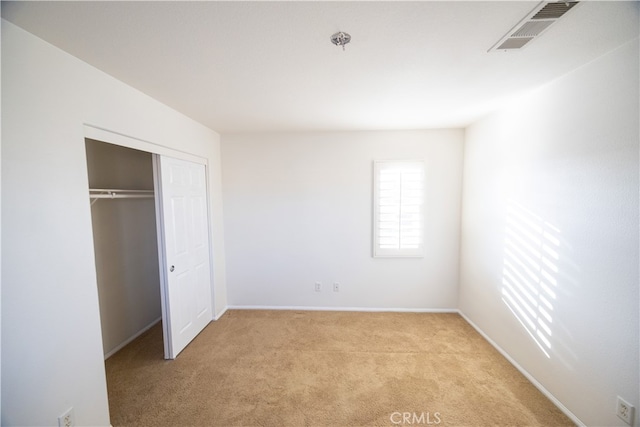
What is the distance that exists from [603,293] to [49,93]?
3486 millimetres

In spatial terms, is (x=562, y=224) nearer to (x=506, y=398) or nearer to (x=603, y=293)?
(x=603, y=293)

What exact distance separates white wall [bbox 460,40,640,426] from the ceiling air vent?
656mm

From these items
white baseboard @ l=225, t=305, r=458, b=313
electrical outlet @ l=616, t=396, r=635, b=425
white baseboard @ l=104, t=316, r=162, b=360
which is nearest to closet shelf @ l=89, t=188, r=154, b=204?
white baseboard @ l=104, t=316, r=162, b=360

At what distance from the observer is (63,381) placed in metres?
1.34

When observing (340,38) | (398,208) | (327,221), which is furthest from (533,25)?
(327,221)

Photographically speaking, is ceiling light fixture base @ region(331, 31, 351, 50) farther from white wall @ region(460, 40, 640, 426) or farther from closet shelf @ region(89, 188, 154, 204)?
closet shelf @ region(89, 188, 154, 204)

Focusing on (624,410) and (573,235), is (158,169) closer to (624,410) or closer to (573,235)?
(573,235)

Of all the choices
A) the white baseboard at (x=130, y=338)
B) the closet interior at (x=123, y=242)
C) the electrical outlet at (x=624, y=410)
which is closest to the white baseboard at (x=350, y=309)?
the white baseboard at (x=130, y=338)

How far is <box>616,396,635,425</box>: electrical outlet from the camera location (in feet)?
4.44

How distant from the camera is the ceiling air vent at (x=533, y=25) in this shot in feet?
3.46

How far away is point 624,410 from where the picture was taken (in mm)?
1378

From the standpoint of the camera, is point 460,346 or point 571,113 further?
point 460,346

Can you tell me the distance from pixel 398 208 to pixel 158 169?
2770mm

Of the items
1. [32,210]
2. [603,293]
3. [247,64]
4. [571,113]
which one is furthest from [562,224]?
[32,210]
